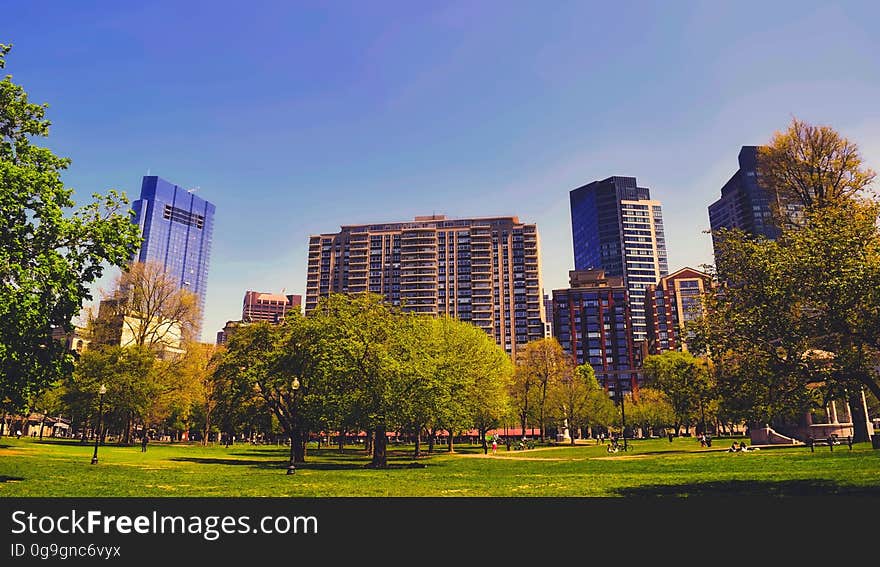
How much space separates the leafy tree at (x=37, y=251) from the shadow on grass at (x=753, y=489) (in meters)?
22.6

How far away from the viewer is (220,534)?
11531 mm

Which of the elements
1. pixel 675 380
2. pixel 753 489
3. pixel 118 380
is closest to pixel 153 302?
pixel 118 380

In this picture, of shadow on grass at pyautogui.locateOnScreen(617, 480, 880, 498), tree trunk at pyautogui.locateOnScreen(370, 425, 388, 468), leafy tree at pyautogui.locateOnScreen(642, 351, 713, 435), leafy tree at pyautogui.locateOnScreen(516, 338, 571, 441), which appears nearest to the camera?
shadow on grass at pyautogui.locateOnScreen(617, 480, 880, 498)

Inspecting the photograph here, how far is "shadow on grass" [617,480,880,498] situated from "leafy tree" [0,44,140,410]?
22.6 metres

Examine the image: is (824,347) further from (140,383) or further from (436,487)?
(140,383)

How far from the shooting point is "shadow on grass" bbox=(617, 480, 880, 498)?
1725cm

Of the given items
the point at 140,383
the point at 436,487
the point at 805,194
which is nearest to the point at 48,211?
the point at 436,487

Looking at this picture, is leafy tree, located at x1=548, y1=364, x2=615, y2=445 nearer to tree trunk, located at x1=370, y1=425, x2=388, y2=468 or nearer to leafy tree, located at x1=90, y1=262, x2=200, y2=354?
tree trunk, located at x1=370, y1=425, x2=388, y2=468

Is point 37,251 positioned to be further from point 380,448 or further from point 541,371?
point 541,371

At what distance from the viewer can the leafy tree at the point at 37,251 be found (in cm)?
2064

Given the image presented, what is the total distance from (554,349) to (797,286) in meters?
74.4

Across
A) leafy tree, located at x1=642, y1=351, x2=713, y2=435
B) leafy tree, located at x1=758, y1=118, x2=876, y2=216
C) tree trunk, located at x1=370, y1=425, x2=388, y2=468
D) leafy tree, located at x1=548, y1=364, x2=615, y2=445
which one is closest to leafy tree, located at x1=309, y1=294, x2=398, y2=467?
tree trunk, located at x1=370, y1=425, x2=388, y2=468

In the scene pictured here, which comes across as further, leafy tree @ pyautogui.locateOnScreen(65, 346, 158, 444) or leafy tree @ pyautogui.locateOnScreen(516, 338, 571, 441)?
leafy tree @ pyautogui.locateOnScreen(516, 338, 571, 441)

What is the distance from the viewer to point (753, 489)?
19062 millimetres
